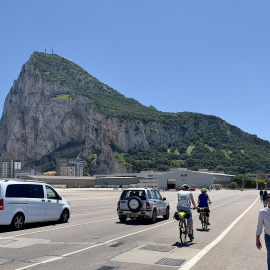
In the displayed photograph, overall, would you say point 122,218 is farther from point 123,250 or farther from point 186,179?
point 186,179

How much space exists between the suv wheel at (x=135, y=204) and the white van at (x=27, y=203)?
3.05 m

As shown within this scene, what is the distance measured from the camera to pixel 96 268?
7762 mm

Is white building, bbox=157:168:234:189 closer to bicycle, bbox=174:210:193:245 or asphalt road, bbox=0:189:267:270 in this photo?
asphalt road, bbox=0:189:267:270

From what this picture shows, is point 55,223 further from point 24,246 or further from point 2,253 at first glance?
point 2,253

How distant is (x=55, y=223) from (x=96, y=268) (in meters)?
9.67

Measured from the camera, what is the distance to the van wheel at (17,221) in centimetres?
1402

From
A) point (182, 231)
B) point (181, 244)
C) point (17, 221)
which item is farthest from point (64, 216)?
point (182, 231)

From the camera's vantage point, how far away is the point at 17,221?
14172mm

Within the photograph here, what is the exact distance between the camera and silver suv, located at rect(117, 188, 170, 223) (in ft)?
56.0

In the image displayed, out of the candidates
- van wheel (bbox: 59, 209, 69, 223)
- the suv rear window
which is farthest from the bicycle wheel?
van wheel (bbox: 59, 209, 69, 223)

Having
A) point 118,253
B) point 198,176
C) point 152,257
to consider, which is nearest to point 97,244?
point 118,253

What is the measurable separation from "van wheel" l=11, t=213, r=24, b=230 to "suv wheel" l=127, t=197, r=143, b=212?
500 centimetres

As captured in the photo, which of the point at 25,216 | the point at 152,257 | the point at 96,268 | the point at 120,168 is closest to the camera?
the point at 96,268

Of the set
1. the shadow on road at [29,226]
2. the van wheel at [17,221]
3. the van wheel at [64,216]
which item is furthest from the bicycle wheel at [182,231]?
the van wheel at [64,216]
